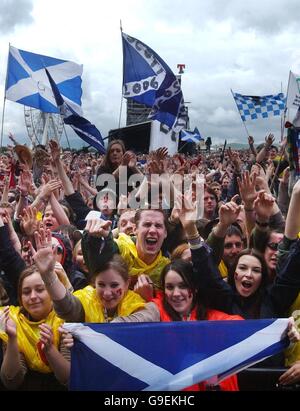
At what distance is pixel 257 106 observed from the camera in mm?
10266

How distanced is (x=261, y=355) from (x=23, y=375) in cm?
139

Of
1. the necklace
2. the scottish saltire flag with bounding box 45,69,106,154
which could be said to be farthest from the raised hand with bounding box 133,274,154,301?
the scottish saltire flag with bounding box 45,69,106,154

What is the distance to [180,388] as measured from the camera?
8.91 feet

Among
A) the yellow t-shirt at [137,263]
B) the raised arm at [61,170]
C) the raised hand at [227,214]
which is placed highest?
the raised arm at [61,170]

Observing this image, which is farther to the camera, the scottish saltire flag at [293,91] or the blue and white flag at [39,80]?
the blue and white flag at [39,80]

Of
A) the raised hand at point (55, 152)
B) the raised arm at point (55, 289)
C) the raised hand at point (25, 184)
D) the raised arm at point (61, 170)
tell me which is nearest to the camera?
the raised arm at point (55, 289)

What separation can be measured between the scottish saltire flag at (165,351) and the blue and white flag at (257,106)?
306 inches

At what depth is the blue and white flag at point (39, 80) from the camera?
348 inches

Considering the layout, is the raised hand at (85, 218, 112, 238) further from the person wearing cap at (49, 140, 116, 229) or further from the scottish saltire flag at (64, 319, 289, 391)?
the person wearing cap at (49, 140, 116, 229)

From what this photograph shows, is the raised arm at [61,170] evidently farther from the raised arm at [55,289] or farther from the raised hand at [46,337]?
the raised hand at [46,337]

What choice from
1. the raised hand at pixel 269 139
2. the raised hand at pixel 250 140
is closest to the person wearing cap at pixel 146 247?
the raised hand at pixel 269 139

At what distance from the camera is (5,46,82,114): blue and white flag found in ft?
29.0

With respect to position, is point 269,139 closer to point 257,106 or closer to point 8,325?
point 257,106
